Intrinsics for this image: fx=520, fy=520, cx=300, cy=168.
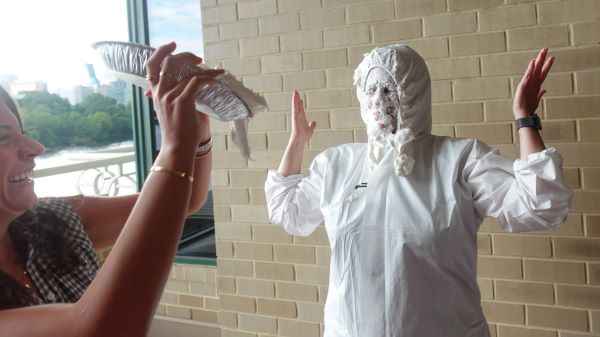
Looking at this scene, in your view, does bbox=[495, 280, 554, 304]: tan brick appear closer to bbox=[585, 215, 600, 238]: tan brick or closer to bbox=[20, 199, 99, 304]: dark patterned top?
bbox=[585, 215, 600, 238]: tan brick

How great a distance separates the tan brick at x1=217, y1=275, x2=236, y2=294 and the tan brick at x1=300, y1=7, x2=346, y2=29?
1383 mm

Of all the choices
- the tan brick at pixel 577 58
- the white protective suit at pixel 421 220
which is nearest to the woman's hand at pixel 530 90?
the white protective suit at pixel 421 220

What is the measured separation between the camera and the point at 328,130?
98.7 inches

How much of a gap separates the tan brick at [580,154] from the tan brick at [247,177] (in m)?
1.38

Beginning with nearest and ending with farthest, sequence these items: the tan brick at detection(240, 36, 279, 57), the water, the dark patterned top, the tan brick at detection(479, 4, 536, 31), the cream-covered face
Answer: the dark patterned top, the cream-covered face, the tan brick at detection(479, 4, 536, 31), the tan brick at detection(240, 36, 279, 57), the water

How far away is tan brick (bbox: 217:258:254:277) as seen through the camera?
9.04 ft

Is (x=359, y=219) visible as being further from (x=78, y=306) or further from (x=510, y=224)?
(x=78, y=306)

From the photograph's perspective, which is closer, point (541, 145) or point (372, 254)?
point (541, 145)

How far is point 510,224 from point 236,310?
1.71 meters

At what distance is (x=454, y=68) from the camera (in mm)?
2223

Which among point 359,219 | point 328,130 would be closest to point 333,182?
point 359,219

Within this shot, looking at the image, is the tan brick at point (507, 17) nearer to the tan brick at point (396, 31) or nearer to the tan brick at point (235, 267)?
the tan brick at point (396, 31)

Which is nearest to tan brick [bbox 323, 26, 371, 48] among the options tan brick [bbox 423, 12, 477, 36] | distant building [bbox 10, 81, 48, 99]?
tan brick [bbox 423, 12, 477, 36]

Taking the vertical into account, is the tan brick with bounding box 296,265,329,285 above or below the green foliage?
below
